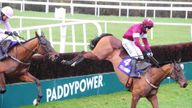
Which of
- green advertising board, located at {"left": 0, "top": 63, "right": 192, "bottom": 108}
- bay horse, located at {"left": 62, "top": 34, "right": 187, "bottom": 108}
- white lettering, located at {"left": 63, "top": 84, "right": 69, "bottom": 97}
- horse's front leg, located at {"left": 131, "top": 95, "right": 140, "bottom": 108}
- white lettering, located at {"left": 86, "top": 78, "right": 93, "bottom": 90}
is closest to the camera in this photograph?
bay horse, located at {"left": 62, "top": 34, "right": 187, "bottom": 108}

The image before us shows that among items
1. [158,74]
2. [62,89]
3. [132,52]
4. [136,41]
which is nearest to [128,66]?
[132,52]

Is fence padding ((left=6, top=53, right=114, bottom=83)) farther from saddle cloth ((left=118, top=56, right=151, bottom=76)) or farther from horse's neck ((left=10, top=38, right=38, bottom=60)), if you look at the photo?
saddle cloth ((left=118, top=56, right=151, bottom=76))

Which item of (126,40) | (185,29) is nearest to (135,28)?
(126,40)

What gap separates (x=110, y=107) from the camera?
9.60m

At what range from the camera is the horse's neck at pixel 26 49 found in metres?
8.17

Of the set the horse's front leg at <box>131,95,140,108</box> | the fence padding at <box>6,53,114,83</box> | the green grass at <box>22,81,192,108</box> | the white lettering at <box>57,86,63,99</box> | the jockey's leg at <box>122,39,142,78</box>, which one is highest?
the jockey's leg at <box>122,39,142,78</box>

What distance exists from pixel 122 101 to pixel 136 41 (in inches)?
82.7

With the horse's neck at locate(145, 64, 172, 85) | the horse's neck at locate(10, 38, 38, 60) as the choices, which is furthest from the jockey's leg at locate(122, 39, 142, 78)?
the horse's neck at locate(10, 38, 38, 60)

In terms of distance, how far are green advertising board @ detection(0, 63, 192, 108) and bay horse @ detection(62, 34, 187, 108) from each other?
94 centimetres

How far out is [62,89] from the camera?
979 centimetres

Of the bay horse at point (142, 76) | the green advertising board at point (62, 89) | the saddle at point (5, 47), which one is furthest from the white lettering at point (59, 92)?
the saddle at point (5, 47)

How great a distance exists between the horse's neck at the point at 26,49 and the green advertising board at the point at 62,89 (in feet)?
2.49

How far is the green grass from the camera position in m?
9.60

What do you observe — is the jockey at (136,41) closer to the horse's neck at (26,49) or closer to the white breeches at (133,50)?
the white breeches at (133,50)
